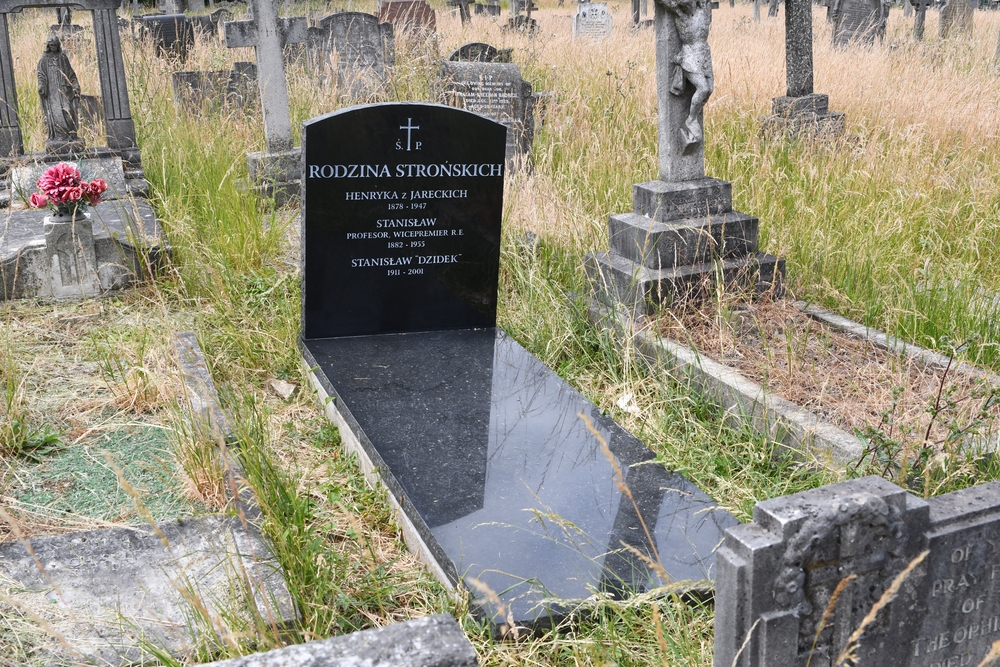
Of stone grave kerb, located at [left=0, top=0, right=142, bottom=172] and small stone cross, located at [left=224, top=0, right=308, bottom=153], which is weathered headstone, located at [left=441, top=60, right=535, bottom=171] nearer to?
small stone cross, located at [left=224, top=0, right=308, bottom=153]

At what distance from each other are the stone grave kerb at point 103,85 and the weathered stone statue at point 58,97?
202mm

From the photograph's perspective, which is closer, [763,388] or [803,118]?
[763,388]

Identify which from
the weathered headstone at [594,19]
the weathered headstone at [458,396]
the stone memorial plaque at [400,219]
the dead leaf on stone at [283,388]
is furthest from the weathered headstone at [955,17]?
the dead leaf on stone at [283,388]

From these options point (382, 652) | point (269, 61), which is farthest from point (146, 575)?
point (269, 61)

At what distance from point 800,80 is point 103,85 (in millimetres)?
5419

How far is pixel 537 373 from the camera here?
380cm

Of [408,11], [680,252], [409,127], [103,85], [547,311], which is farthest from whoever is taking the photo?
[408,11]

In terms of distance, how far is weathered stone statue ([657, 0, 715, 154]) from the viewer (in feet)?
13.4

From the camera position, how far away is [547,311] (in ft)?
14.4

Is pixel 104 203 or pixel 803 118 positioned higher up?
pixel 803 118

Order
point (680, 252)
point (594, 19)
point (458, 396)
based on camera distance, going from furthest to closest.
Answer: point (594, 19) < point (680, 252) < point (458, 396)

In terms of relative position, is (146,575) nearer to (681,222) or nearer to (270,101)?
(681,222)

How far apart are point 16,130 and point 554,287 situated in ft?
13.6

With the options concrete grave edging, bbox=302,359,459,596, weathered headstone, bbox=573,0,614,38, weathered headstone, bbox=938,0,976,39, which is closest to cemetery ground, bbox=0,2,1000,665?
concrete grave edging, bbox=302,359,459,596
